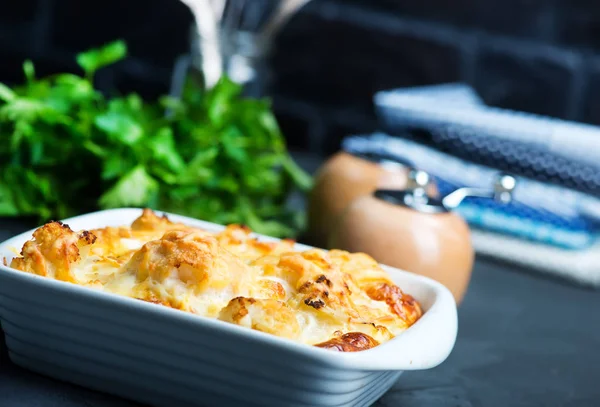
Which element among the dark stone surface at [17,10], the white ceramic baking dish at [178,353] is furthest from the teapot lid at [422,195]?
the dark stone surface at [17,10]

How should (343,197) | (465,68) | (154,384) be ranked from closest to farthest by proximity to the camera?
(154,384), (343,197), (465,68)

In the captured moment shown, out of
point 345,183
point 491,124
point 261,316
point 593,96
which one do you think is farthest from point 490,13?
point 261,316

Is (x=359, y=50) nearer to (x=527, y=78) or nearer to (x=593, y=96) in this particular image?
(x=527, y=78)

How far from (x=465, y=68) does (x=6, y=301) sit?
1492mm

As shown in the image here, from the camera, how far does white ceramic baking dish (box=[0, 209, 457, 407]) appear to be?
76 cm

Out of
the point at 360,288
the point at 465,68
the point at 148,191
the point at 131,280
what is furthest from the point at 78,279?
the point at 465,68

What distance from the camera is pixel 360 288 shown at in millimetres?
956

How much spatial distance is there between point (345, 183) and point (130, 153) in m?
0.33

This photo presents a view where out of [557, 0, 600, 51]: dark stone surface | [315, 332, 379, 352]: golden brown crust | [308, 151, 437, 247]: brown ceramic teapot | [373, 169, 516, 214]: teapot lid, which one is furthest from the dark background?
[315, 332, 379, 352]: golden brown crust

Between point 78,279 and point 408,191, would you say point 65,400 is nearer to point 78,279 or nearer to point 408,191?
point 78,279

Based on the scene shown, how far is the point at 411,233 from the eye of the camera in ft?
3.99

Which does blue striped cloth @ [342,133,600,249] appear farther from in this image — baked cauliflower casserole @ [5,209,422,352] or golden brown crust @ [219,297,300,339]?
golden brown crust @ [219,297,300,339]

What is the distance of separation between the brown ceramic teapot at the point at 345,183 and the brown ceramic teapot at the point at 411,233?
0.15m

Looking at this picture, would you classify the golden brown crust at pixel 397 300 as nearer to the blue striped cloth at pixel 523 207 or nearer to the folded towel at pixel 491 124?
the blue striped cloth at pixel 523 207
